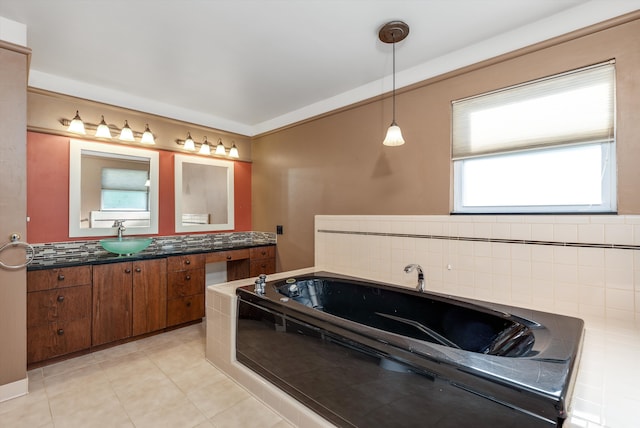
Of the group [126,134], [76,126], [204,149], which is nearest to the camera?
[76,126]

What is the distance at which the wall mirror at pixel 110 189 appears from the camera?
2.77 meters

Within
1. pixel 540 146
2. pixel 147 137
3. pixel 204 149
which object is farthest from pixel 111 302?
pixel 540 146

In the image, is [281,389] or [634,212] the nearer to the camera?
[634,212]

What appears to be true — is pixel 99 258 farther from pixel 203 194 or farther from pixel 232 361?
pixel 232 361

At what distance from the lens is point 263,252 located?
3.70 m

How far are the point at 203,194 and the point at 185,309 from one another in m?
1.39

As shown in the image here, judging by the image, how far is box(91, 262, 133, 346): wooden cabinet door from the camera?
249 cm

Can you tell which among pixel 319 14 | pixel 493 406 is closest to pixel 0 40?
pixel 319 14

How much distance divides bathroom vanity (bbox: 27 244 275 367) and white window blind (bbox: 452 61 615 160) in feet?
8.92

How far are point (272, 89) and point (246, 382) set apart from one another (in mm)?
2540

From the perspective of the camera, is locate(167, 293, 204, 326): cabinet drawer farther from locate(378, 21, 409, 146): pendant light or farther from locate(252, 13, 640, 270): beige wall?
locate(378, 21, 409, 146): pendant light

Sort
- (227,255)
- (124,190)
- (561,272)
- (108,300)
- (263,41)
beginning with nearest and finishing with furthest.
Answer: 1. (561,272)
2. (263,41)
3. (108,300)
4. (124,190)
5. (227,255)

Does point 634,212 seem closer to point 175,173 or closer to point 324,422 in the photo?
point 324,422

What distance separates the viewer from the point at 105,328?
254 centimetres
